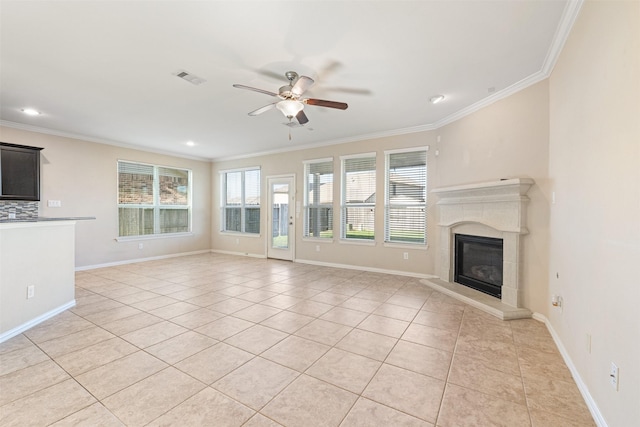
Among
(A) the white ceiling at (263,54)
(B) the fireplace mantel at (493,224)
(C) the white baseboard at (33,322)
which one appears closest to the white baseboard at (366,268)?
(B) the fireplace mantel at (493,224)

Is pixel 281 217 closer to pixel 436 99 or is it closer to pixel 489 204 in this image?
pixel 436 99

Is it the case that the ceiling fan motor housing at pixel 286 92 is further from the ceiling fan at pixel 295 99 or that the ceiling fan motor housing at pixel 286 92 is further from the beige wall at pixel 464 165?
the beige wall at pixel 464 165

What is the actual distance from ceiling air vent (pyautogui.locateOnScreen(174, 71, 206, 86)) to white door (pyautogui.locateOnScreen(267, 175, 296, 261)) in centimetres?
353

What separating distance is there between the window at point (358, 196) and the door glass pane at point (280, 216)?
1599 millimetres

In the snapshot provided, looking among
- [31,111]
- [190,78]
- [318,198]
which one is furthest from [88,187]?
[318,198]

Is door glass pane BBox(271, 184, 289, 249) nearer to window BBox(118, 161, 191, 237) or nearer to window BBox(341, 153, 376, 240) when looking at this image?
window BBox(341, 153, 376, 240)

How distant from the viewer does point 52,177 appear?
5156 mm

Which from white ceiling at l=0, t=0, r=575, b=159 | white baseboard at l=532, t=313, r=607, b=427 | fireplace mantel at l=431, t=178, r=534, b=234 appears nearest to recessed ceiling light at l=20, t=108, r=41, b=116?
white ceiling at l=0, t=0, r=575, b=159

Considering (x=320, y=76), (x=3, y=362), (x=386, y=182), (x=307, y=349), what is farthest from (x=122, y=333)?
(x=386, y=182)

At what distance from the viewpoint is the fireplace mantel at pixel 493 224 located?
3242mm

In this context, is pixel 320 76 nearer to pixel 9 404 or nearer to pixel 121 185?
pixel 9 404

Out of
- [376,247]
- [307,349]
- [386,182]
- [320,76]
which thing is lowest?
[307,349]

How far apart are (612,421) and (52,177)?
7767 mm

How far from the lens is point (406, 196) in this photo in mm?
5191
